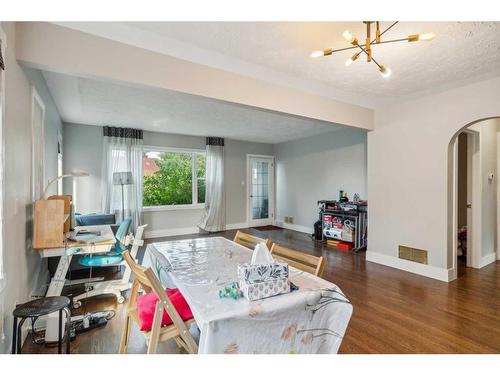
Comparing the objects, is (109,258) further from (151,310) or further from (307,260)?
(307,260)

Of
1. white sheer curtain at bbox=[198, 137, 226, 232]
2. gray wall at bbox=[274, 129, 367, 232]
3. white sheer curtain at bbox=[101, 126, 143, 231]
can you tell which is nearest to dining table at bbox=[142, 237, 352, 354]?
white sheer curtain at bbox=[101, 126, 143, 231]

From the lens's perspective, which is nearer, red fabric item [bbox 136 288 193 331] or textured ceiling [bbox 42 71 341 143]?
red fabric item [bbox 136 288 193 331]

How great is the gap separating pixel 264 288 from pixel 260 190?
6.10 meters

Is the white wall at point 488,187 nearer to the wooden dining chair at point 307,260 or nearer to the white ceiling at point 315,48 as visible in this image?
the white ceiling at point 315,48

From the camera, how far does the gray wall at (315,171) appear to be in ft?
17.5

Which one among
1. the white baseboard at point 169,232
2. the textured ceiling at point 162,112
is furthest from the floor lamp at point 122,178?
the white baseboard at point 169,232

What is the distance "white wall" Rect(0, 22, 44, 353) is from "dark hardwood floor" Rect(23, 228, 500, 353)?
0.48m

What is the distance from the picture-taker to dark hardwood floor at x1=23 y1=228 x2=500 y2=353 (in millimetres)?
1901

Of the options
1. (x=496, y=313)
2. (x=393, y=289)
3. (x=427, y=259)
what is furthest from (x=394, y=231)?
(x=496, y=313)

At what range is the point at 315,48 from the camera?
90.2 inches

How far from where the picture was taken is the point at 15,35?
1745 millimetres

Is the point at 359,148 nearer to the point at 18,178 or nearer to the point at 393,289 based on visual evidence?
the point at 393,289

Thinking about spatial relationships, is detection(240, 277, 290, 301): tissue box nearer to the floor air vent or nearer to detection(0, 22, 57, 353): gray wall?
detection(0, 22, 57, 353): gray wall

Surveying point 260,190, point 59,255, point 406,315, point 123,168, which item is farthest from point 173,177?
point 406,315
